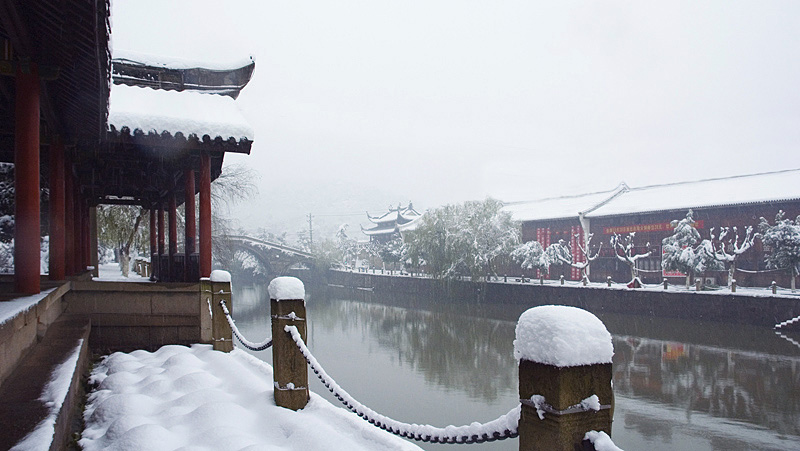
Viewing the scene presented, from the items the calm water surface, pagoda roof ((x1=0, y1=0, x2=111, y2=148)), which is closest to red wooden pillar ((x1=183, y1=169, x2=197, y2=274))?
pagoda roof ((x1=0, y1=0, x2=111, y2=148))

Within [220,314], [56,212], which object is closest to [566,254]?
[220,314]

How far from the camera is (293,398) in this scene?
3725 millimetres

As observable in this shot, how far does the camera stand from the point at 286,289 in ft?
12.1

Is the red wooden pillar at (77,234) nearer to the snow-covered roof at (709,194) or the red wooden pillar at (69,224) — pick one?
the red wooden pillar at (69,224)

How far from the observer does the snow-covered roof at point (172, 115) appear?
238 inches

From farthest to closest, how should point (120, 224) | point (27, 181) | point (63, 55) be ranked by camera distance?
point (120, 224), point (27, 181), point (63, 55)

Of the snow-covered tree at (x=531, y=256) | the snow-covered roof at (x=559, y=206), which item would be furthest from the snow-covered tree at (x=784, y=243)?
the snow-covered roof at (x=559, y=206)

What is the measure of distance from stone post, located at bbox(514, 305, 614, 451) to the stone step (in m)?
1.82

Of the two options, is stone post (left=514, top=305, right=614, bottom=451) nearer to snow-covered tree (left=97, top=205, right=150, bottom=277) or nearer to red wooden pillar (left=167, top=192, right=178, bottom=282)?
red wooden pillar (left=167, top=192, right=178, bottom=282)

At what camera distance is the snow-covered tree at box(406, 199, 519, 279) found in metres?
24.2

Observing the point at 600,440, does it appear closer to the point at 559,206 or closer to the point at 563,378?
the point at 563,378

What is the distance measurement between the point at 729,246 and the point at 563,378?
20.4 metres

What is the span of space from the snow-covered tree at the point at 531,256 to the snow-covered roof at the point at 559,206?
7.47 ft

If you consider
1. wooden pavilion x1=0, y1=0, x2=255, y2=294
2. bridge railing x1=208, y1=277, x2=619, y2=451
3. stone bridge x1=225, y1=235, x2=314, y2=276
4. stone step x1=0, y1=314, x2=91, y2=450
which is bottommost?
stone bridge x1=225, y1=235, x2=314, y2=276
